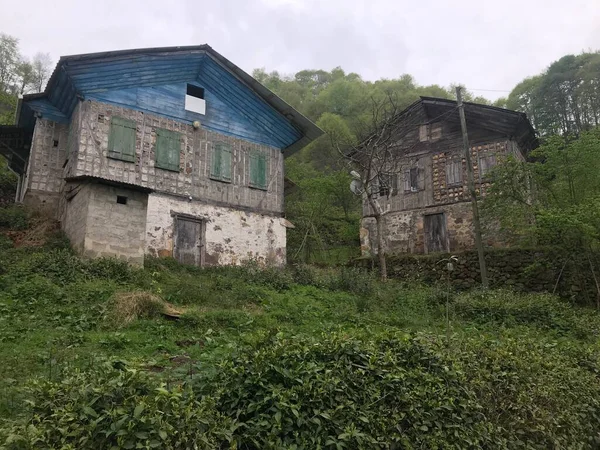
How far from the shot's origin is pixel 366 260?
18859 mm

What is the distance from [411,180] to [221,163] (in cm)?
906

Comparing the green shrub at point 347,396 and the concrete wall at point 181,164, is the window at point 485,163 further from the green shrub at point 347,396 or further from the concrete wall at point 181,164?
the green shrub at point 347,396

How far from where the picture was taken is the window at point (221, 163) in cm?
1655

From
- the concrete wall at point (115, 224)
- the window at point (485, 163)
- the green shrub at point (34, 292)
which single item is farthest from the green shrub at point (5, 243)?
the window at point (485, 163)

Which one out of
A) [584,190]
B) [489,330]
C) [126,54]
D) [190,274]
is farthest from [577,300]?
[126,54]

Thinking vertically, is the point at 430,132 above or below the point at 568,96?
below

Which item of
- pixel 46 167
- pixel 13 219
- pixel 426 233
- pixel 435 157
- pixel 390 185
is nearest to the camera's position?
pixel 13 219

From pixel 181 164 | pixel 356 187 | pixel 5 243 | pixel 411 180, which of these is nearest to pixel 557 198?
pixel 411 180

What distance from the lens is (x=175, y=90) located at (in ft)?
54.1

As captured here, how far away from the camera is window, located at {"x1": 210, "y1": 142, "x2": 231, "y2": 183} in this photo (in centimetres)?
1655

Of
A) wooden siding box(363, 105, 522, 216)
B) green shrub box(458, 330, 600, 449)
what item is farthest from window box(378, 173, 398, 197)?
green shrub box(458, 330, 600, 449)

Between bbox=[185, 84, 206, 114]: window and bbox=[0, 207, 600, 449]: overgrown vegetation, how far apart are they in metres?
8.18

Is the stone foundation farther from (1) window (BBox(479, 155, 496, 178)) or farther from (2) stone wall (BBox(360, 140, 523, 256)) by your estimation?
(1) window (BBox(479, 155, 496, 178))

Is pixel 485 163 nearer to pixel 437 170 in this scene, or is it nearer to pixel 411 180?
pixel 437 170
